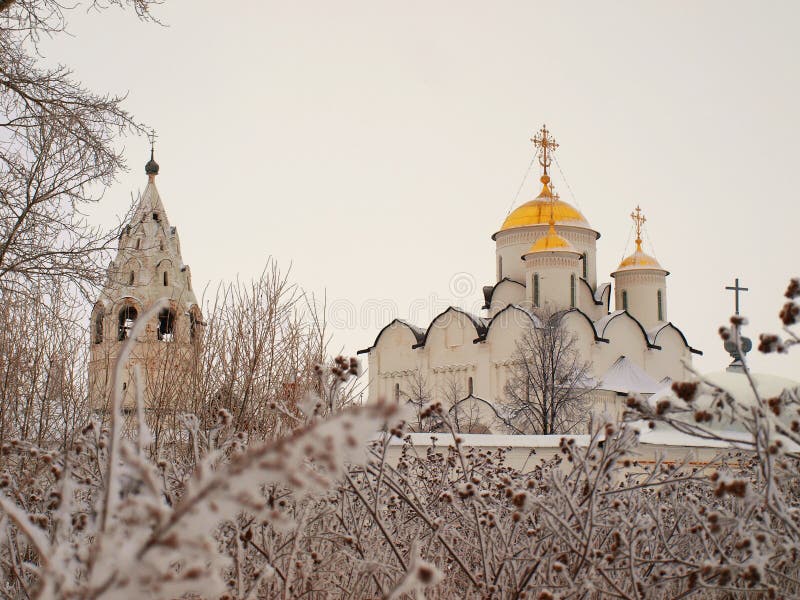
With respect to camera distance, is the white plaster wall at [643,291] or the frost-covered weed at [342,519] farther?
the white plaster wall at [643,291]

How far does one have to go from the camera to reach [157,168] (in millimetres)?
30703

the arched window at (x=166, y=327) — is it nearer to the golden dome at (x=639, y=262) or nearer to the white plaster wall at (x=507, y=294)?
the white plaster wall at (x=507, y=294)

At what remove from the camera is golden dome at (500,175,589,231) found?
41500mm

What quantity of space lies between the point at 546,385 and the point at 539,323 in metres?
5.18

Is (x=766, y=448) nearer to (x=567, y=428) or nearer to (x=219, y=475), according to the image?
(x=219, y=475)

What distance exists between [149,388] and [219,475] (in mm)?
7803

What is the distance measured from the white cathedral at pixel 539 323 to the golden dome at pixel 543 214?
4 cm

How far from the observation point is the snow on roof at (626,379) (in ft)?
118

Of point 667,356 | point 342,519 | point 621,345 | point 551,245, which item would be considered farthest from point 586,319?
point 342,519

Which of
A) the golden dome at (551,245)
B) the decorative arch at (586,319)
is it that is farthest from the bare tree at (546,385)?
the golden dome at (551,245)

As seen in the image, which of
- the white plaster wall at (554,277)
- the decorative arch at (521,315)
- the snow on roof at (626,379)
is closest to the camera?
the decorative arch at (521,315)

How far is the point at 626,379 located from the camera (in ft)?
120

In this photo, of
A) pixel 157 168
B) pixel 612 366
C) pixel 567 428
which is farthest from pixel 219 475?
pixel 612 366

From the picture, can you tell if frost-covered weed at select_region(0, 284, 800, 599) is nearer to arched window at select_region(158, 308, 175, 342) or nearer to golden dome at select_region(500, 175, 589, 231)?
arched window at select_region(158, 308, 175, 342)
